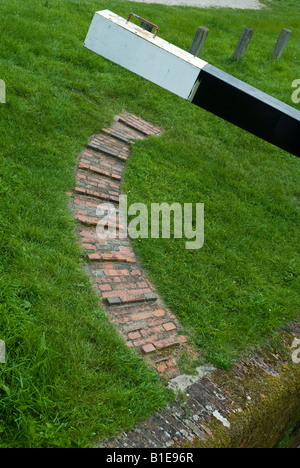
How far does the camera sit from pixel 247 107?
4.43 meters

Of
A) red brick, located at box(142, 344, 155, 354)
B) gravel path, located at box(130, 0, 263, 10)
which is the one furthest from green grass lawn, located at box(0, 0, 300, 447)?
gravel path, located at box(130, 0, 263, 10)

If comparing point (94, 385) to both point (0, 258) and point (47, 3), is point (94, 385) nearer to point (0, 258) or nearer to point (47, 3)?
point (0, 258)

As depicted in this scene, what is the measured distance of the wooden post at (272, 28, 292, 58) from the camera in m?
9.86

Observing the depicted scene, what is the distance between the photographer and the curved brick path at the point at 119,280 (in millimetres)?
3467

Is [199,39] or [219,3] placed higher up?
[219,3]

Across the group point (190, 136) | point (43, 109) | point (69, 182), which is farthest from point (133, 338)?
point (190, 136)

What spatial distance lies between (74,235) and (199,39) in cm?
607

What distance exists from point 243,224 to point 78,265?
2293mm

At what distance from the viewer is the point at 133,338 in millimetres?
3430

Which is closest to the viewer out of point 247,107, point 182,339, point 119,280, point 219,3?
point 182,339
